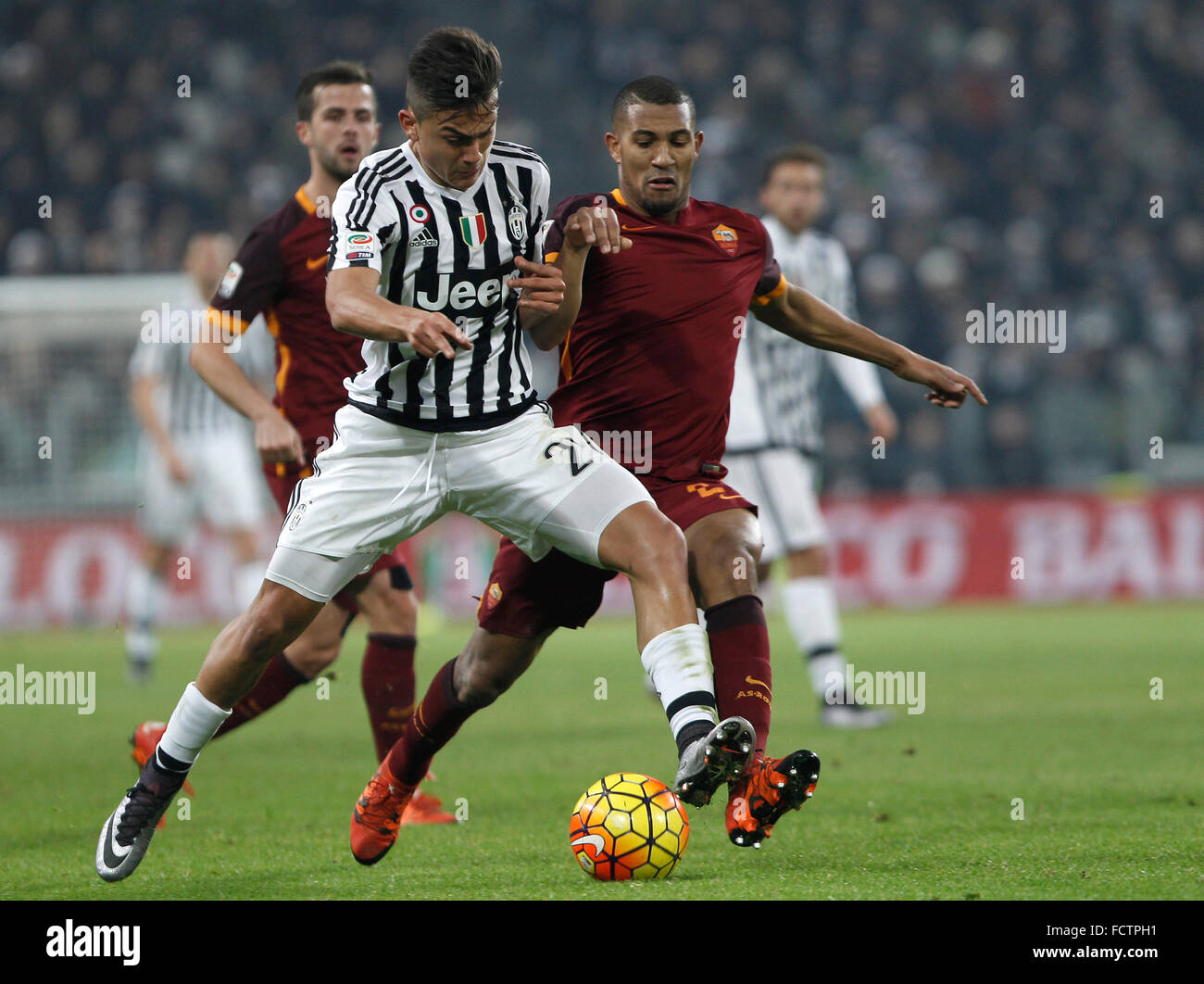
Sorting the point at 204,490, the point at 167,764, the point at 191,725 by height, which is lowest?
the point at 167,764

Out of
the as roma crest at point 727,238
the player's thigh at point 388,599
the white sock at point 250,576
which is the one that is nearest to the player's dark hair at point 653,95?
the as roma crest at point 727,238

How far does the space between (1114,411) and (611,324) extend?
1221 centimetres

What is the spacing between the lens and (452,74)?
4184mm

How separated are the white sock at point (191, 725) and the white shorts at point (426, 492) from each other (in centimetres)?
43

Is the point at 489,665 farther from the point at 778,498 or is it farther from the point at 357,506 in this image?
the point at 778,498

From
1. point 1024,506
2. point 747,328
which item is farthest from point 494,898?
point 1024,506

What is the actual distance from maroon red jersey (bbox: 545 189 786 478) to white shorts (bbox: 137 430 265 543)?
641 cm

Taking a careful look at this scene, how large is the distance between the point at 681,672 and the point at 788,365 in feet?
14.6

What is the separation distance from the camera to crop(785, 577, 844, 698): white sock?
314 inches

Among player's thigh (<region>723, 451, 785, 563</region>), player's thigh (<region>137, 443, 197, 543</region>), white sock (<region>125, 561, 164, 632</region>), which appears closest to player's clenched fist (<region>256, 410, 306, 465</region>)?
player's thigh (<region>723, 451, 785, 563</region>)

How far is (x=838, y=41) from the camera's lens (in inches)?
790

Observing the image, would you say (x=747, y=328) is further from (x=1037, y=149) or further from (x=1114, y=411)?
(x=1037, y=149)

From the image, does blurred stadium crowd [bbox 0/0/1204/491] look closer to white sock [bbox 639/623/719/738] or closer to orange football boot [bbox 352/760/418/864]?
orange football boot [bbox 352/760/418/864]

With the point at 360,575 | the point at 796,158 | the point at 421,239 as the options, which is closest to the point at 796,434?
the point at 796,158
